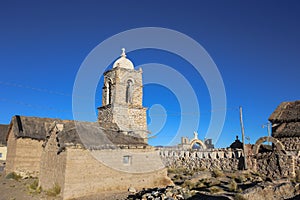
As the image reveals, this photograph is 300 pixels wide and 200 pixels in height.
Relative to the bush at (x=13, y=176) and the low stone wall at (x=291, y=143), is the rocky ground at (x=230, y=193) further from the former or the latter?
the bush at (x=13, y=176)

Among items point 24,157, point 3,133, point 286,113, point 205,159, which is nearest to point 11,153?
point 24,157

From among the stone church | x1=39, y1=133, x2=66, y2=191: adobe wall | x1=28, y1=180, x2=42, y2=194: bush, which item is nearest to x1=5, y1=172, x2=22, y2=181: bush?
the stone church

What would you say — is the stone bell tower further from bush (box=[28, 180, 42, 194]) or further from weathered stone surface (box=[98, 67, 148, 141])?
bush (box=[28, 180, 42, 194])

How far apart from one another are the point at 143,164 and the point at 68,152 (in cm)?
468

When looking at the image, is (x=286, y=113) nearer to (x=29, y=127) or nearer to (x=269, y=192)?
(x=269, y=192)

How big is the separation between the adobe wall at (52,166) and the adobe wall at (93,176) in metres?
0.40

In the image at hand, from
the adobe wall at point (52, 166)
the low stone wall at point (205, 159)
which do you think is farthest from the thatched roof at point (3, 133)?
the adobe wall at point (52, 166)

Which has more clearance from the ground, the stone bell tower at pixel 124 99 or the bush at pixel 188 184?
the stone bell tower at pixel 124 99

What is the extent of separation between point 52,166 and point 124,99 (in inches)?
422

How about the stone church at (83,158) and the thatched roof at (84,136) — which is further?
the thatched roof at (84,136)

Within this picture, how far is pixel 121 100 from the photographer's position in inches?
899

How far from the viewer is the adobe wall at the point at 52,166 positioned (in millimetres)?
12155

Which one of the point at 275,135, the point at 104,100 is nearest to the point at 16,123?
the point at 104,100

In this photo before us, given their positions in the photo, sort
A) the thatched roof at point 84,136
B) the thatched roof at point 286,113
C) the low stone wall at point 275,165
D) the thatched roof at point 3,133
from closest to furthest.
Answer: the thatched roof at point 84,136 → the low stone wall at point 275,165 → the thatched roof at point 286,113 → the thatched roof at point 3,133
